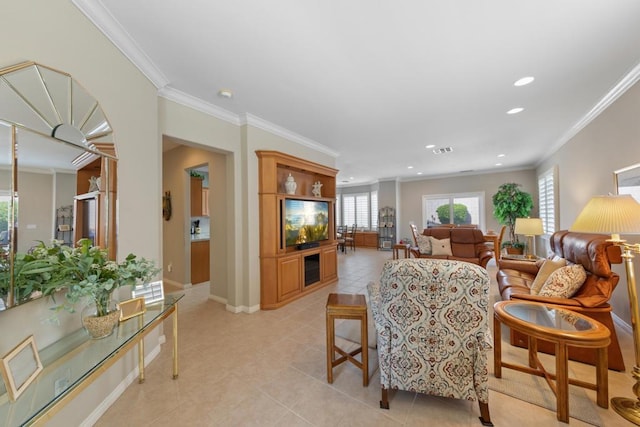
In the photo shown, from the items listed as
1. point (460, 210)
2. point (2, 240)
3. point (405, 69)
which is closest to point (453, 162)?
point (460, 210)

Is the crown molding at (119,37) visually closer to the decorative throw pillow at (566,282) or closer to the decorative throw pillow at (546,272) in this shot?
the decorative throw pillow at (566,282)

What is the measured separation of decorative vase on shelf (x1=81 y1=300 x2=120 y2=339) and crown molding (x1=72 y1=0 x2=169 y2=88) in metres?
1.84

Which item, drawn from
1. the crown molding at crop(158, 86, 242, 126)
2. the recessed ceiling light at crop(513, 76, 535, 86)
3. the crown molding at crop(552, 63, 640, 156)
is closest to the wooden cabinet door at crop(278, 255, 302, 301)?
the crown molding at crop(158, 86, 242, 126)

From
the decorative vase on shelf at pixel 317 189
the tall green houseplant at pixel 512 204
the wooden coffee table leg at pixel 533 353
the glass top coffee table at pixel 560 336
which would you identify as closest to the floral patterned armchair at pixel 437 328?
the glass top coffee table at pixel 560 336

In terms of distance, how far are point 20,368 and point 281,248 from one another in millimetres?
2716

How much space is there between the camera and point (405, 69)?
219 centimetres

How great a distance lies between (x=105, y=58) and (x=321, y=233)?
363 centimetres

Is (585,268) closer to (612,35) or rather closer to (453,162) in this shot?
(612,35)

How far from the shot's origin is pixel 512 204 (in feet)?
19.9

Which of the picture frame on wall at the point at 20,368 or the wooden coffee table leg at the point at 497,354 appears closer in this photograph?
the picture frame on wall at the point at 20,368

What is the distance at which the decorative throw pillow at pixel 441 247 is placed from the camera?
16.9ft

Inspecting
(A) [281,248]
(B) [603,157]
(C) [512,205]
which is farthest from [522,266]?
(A) [281,248]

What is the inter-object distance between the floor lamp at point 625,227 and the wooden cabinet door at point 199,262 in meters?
5.30

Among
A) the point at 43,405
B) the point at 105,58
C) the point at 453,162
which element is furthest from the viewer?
the point at 453,162
